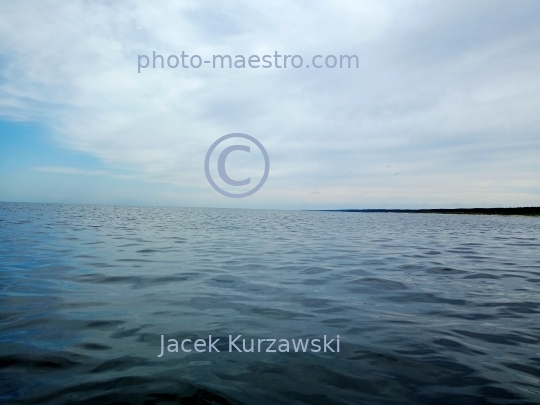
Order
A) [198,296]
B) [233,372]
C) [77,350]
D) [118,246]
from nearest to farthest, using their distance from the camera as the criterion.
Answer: [233,372] < [77,350] < [198,296] < [118,246]

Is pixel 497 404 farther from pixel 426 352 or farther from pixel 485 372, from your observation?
pixel 426 352

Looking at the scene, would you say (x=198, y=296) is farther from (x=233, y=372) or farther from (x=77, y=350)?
(x=233, y=372)

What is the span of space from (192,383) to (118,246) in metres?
15.5

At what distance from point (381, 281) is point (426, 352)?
5.57m

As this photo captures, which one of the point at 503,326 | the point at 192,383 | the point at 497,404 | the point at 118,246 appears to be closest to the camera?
the point at 497,404

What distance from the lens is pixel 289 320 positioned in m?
7.27

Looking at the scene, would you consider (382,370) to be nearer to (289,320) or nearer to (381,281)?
(289,320)

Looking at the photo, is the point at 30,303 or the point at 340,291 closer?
the point at 30,303

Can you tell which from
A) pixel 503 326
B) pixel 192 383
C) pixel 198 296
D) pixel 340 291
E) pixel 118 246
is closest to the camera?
pixel 192 383

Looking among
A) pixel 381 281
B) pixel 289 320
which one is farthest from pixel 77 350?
pixel 381 281

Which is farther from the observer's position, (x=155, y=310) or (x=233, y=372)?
(x=155, y=310)

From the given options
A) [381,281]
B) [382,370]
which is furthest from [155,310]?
[381,281]

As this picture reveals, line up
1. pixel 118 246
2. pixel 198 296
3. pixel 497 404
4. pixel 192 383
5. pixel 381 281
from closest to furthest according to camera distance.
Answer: pixel 497 404 < pixel 192 383 < pixel 198 296 < pixel 381 281 < pixel 118 246

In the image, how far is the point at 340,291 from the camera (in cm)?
975
